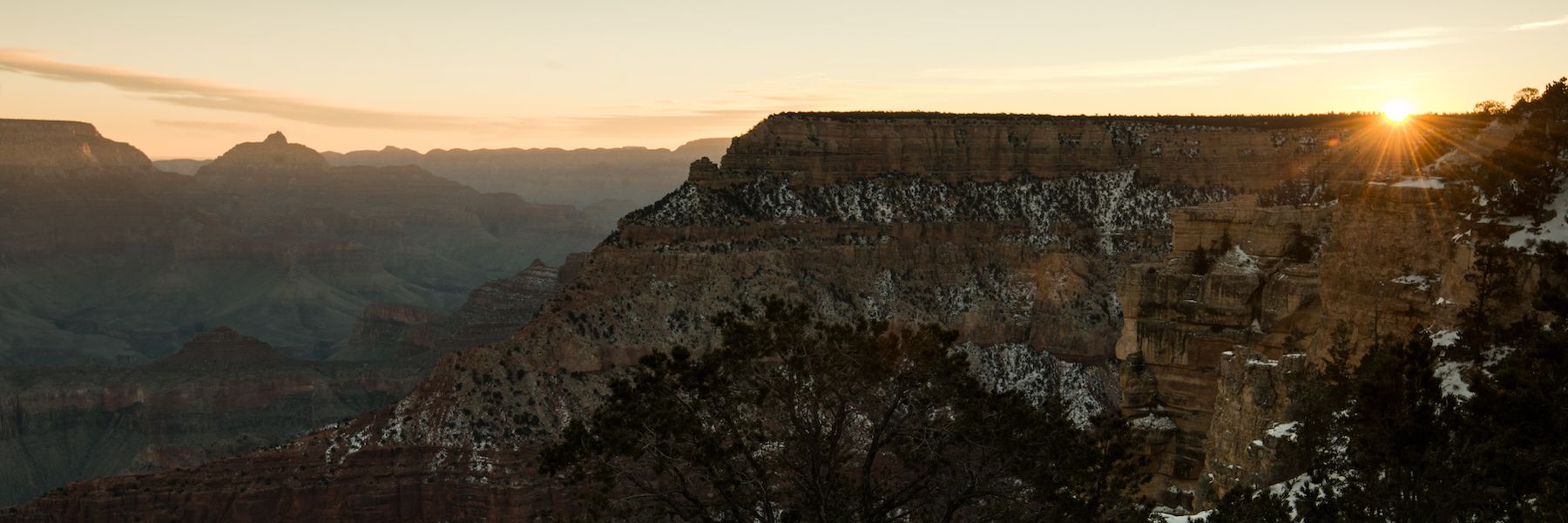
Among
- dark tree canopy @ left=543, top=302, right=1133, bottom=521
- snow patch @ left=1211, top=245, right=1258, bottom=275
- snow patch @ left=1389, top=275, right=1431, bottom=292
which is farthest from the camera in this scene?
snow patch @ left=1211, top=245, right=1258, bottom=275

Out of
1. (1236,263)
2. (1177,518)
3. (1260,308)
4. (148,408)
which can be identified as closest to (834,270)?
(1236,263)

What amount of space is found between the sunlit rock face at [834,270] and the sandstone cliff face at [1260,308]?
Answer: 18.0m

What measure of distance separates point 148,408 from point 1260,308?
380ft

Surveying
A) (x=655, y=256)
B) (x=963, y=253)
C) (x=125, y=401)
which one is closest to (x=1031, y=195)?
(x=963, y=253)

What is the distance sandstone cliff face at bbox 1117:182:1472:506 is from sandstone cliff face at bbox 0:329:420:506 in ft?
318

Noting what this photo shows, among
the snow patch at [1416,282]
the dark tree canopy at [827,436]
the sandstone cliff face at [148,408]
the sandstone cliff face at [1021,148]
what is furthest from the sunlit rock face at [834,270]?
the sandstone cliff face at [148,408]

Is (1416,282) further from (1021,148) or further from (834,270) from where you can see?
(1021,148)

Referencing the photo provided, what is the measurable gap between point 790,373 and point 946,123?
68020 millimetres

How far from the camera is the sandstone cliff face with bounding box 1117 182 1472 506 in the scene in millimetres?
24859

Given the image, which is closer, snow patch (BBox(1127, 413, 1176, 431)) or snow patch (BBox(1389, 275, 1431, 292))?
snow patch (BBox(1389, 275, 1431, 292))

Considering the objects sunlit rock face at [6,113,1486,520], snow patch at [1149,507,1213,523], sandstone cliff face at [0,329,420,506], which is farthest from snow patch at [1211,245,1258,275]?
sandstone cliff face at [0,329,420,506]

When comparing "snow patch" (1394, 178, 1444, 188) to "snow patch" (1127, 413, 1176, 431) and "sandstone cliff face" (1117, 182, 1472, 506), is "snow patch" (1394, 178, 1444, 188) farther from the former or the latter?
"snow patch" (1127, 413, 1176, 431)

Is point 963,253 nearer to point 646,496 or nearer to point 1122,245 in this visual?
point 1122,245

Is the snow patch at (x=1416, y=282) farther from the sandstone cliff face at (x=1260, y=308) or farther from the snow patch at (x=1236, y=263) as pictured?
the snow patch at (x=1236, y=263)
